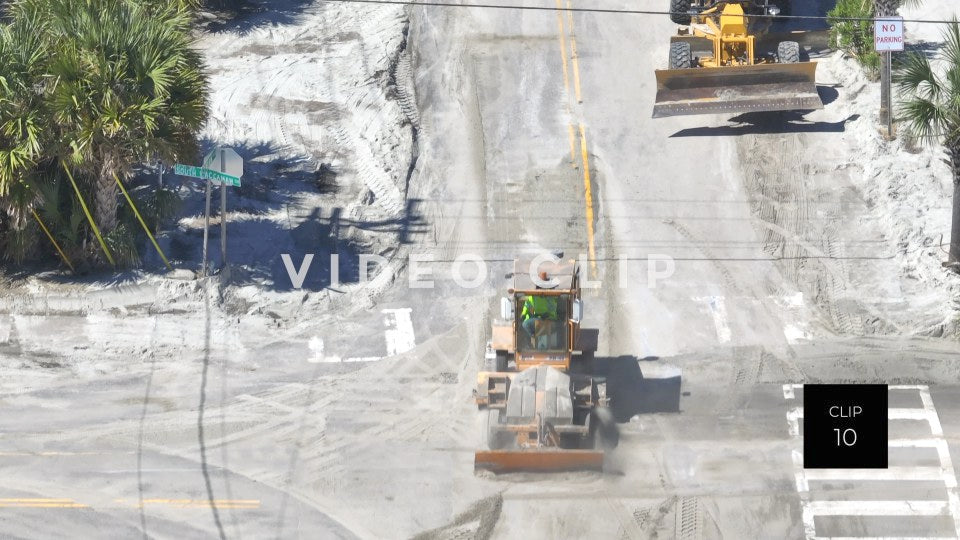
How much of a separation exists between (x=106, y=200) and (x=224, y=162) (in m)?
Result: 2.39

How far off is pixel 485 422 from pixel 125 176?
313 inches

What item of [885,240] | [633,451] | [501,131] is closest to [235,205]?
[501,131]

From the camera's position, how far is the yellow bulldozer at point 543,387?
22047mm

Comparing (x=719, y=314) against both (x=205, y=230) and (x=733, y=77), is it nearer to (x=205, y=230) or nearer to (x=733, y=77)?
(x=733, y=77)

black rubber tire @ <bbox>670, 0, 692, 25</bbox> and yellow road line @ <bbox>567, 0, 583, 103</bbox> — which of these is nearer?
yellow road line @ <bbox>567, 0, 583, 103</bbox>

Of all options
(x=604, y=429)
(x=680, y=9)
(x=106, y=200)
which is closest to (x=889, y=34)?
(x=680, y=9)

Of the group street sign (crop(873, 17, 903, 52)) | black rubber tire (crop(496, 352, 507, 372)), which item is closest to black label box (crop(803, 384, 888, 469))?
black rubber tire (crop(496, 352, 507, 372))

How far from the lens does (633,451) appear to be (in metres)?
22.9

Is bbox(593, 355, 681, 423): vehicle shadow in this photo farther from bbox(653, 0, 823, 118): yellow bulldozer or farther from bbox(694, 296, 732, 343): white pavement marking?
bbox(653, 0, 823, 118): yellow bulldozer

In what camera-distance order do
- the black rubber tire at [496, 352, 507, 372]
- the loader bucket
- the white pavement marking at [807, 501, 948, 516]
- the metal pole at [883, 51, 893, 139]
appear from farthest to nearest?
the loader bucket → the metal pole at [883, 51, 893, 139] → the black rubber tire at [496, 352, 507, 372] → the white pavement marking at [807, 501, 948, 516]

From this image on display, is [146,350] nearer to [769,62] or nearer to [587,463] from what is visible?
[587,463]

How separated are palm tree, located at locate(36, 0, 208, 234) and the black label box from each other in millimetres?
11770

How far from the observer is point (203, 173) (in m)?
26.0

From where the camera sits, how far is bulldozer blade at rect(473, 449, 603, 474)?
21859 mm
